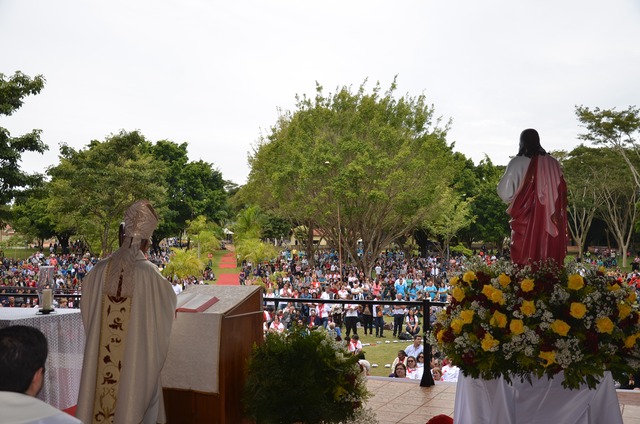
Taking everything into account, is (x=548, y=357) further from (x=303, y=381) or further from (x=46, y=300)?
(x=46, y=300)

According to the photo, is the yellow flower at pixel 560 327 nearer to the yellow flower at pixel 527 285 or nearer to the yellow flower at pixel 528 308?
the yellow flower at pixel 528 308

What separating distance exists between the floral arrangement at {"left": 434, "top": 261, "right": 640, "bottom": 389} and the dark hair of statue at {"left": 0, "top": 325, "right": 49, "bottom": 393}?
2.90 metres

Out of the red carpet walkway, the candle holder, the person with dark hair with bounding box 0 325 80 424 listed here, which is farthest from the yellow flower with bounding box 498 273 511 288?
the red carpet walkway

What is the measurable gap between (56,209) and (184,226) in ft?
62.6

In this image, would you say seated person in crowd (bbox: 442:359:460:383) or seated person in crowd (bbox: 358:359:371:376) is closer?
seated person in crowd (bbox: 358:359:371:376)

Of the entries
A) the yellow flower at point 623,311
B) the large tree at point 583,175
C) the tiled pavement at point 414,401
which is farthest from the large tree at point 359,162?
the yellow flower at point 623,311

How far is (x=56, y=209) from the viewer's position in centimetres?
3472

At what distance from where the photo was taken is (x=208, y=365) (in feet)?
15.7

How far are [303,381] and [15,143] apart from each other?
18.3m

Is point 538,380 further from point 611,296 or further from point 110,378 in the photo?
point 110,378

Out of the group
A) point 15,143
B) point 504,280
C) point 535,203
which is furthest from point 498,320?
point 15,143

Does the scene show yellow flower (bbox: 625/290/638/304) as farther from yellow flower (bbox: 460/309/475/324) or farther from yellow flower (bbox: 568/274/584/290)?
yellow flower (bbox: 460/309/475/324)

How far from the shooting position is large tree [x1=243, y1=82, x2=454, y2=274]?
3058 cm

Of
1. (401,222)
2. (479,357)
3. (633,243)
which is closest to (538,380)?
(479,357)
